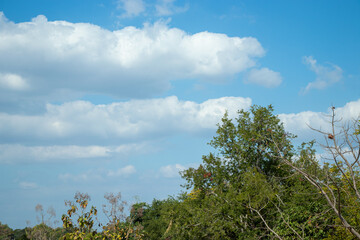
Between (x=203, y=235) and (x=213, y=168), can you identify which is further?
(x=213, y=168)

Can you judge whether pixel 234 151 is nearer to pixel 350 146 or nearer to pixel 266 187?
pixel 266 187

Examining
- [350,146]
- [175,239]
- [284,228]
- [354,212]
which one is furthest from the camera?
[175,239]

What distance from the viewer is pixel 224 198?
23047mm

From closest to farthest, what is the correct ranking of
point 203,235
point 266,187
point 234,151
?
point 266,187 < point 203,235 < point 234,151

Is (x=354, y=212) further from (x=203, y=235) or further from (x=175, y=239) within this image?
(x=175, y=239)

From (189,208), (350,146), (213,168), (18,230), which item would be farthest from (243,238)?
(18,230)

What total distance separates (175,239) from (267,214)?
6435 millimetres

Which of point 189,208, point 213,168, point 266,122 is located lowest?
point 189,208

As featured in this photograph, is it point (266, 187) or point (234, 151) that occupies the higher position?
point (234, 151)

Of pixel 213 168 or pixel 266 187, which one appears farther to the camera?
pixel 213 168

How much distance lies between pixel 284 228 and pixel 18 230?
59211 millimetres

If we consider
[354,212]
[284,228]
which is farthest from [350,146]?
[284,228]

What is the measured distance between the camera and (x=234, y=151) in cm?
2675

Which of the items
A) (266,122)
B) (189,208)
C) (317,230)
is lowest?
(317,230)
